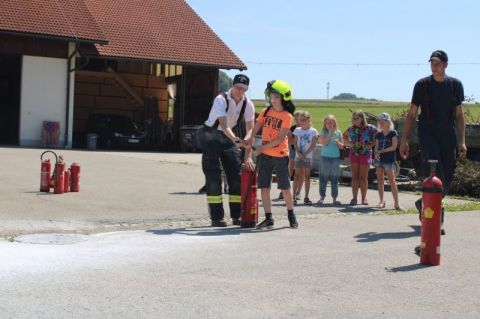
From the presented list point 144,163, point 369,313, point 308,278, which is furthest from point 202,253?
point 144,163

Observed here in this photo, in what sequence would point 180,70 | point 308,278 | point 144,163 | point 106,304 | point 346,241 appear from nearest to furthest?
point 106,304 < point 308,278 < point 346,241 < point 144,163 < point 180,70

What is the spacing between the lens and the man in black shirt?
9633mm

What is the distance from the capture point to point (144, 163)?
2331cm

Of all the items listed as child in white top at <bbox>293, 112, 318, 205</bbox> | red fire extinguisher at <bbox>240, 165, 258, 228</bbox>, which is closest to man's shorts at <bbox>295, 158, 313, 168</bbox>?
child in white top at <bbox>293, 112, 318, 205</bbox>

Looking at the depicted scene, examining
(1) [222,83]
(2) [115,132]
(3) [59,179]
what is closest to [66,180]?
(3) [59,179]

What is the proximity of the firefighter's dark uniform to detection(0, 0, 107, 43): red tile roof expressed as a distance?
70.2 ft

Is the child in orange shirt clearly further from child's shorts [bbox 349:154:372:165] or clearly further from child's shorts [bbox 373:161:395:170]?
child's shorts [bbox 349:154:372:165]

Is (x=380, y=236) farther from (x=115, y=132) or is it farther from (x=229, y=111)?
(x=115, y=132)

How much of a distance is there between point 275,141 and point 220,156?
0.81 metres

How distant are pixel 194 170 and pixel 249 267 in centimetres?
1412

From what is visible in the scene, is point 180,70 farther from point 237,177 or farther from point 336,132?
point 237,177

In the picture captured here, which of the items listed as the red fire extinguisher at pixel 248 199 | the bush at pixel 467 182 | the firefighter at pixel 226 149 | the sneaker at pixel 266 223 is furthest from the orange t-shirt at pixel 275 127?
the bush at pixel 467 182

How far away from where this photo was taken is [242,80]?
987 centimetres

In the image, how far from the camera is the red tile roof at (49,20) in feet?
98.0
